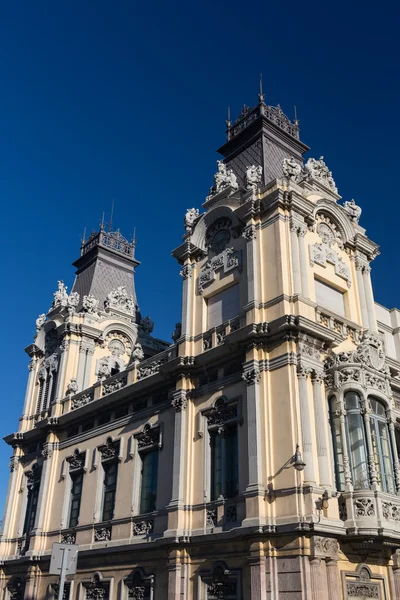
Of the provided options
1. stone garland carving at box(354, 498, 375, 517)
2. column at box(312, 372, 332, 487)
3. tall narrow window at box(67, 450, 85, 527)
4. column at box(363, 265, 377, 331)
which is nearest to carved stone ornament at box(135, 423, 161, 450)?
tall narrow window at box(67, 450, 85, 527)

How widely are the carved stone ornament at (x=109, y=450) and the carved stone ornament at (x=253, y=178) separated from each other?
12.2 meters

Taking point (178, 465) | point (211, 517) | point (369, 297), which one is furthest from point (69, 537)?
point (369, 297)

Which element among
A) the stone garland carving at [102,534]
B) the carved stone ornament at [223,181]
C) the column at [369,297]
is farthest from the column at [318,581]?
the carved stone ornament at [223,181]

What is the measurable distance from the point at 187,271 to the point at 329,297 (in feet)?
20.3

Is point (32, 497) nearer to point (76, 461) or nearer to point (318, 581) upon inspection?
point (76, 461)

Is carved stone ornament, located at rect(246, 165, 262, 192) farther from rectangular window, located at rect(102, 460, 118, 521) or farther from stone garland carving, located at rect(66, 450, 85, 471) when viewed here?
stone garland carving, located at rect(66, 450, 85, 471)

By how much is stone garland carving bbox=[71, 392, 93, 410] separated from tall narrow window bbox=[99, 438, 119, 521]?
3285 millimetres

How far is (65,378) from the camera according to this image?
32031 millimetres

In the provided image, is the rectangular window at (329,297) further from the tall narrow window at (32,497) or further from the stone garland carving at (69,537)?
the tall narrow window at (32,497)

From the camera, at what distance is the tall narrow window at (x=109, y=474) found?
83.0 ft

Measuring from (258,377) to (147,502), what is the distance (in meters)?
7.42

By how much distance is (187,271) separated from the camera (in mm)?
25984

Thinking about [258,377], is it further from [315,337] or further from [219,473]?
[219,473]

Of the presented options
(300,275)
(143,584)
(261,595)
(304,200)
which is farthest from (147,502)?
(304,200)
